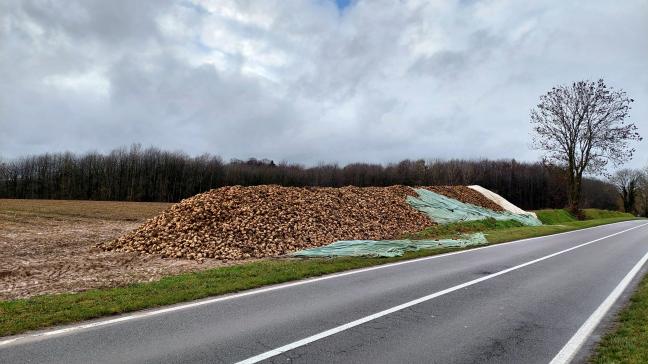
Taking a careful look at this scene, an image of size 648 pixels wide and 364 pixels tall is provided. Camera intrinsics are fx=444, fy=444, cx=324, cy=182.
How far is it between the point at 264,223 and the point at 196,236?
9.16 ft

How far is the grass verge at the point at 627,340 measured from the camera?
207 inches

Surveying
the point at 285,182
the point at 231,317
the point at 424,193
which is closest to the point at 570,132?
the point at 424,193

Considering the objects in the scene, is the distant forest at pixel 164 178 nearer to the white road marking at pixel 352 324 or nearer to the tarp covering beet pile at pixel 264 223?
the tarp covering beet pile at pixel 264 223

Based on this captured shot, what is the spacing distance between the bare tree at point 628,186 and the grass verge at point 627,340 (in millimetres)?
109745

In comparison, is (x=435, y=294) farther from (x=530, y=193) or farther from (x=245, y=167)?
(x=245, y=167)

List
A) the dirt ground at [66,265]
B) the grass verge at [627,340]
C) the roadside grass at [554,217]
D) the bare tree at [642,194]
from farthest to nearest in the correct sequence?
the bare tree at [642,194]
the roadside grass at [554,217]
the dirt ground at [66,265]
the grass verge at [627,340]

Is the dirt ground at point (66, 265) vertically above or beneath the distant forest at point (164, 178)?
beneath

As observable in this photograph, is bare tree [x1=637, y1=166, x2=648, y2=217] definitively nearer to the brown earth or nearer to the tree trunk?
the tree trunk

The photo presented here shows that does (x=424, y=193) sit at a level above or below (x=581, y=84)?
below

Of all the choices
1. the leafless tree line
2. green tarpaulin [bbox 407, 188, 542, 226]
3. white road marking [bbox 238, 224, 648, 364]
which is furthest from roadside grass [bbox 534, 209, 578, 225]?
the leafless tree line

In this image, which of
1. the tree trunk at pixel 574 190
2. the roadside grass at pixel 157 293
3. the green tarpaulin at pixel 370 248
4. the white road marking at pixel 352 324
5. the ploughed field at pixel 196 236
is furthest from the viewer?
the tree trunk at pixel 574 190

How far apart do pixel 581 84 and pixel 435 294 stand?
45.5 m

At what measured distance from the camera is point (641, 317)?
704 centimetres

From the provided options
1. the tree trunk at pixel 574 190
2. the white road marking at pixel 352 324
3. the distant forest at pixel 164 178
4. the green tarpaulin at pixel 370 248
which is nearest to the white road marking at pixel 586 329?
the white road marking at pixel 352 324
